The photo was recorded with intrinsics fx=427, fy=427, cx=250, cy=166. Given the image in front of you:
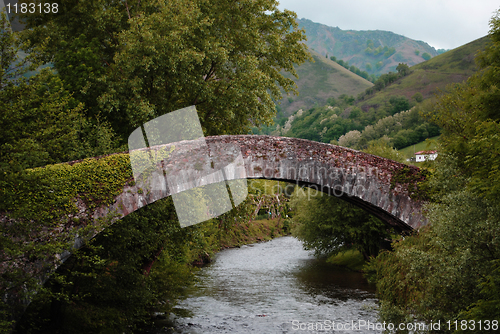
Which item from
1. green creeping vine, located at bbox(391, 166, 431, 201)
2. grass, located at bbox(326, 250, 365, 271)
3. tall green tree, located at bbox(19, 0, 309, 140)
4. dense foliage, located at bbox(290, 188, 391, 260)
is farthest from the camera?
grass, located at bbox(326, 250, 365, 271)

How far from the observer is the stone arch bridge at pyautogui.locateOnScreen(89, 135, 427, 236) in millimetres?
12070

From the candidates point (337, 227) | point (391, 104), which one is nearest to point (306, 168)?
point (337, 227)

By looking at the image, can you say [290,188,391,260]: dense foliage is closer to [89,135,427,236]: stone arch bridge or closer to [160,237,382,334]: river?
[160,237,382,334]: river

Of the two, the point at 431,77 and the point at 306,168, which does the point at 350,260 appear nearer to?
the point at 306,168

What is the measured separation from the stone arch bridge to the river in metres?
3.14

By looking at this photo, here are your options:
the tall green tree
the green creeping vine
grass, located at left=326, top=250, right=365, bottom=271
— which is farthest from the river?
the tall green tree

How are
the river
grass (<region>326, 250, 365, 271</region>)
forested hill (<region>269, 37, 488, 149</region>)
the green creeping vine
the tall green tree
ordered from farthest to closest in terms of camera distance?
forested hill (<region>269, 37, 488, 149</region>)
grass (<region>326, 250, 365, 271</region>)
the river
the tall green tree
the green creeping vine

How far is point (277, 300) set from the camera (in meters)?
19.9

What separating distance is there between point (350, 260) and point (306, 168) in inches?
773

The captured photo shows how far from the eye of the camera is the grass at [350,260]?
28653mm

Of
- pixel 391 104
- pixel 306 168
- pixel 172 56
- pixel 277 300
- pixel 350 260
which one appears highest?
pixel 391 104

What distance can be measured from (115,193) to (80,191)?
0.84m

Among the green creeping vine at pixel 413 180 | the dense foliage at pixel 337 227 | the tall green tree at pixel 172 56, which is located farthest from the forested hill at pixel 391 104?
the green creeping vine at pixel 413 180

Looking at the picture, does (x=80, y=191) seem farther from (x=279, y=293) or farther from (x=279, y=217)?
(x=279, y=217)
